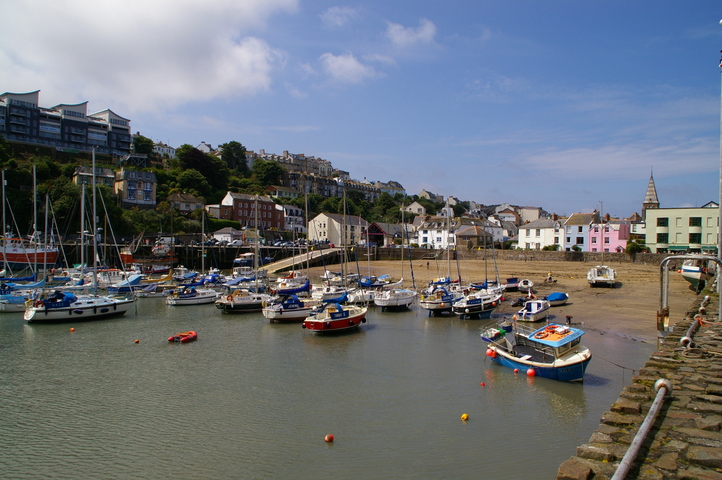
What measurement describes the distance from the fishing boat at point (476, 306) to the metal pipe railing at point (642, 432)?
2497 centimetres

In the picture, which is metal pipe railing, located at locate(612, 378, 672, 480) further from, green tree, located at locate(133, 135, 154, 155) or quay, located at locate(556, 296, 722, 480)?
green tree, located at locate(133, 135, 154, 155)

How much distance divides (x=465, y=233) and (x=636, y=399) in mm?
78878

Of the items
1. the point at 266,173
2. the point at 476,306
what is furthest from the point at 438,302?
the point at 266,173

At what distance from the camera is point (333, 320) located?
2959 centimetres

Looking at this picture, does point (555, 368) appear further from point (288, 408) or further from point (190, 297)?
point (190, 297)

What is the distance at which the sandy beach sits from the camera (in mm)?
30312

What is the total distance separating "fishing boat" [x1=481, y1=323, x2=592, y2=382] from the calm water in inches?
23.4

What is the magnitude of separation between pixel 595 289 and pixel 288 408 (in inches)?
1463

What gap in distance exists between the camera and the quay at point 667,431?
6.52m

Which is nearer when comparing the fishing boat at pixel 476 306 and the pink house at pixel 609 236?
the fishing boat at pixel 476 306

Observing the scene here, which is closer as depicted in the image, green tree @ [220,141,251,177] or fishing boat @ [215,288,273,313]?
fishing boat @ [215,288,273,313]

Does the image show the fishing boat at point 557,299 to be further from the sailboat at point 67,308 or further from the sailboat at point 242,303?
the sailboat at point 67,308

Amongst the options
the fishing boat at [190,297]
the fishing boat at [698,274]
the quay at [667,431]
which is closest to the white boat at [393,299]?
the fishing boat at [190,297]

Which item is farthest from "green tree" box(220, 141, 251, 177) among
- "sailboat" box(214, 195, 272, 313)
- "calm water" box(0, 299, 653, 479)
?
"calm water" box(0, 299, 653, 479)
